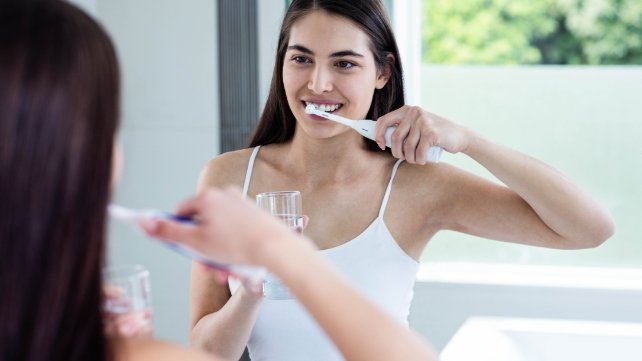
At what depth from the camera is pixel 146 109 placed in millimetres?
3354

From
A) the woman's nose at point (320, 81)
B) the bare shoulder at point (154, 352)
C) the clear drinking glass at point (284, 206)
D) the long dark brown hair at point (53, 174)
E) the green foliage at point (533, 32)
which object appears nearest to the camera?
the long dark brown hair at point (53, 174)

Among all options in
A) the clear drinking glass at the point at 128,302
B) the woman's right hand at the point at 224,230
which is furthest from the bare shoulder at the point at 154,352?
the woman's right hand at the point at 224,230

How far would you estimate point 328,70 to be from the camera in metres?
1.91

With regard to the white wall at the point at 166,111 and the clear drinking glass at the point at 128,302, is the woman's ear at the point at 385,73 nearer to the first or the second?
the clear drinking glass at the point at 128,302

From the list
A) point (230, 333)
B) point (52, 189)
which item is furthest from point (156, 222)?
point (230, 333)

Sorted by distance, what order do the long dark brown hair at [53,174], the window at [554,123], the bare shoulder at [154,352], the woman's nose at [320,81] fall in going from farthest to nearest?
the window at [554,123] < the woman's nose at [320,81] < the bare shoulder at [154,352] < the long dark brown hair at [53,174]

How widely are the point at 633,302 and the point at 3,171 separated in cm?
254

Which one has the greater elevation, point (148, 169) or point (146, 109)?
point (146, 109)

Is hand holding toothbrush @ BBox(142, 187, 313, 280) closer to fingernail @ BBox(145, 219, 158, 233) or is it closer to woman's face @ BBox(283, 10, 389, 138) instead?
fingernail @ BBox(145, 219, 158, 233)

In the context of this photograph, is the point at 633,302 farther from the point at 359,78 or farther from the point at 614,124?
the point at 359,78

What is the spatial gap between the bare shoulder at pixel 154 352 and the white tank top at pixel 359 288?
89cm

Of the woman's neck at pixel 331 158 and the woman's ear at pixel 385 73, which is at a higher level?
the woman's ear at pixel 385 73

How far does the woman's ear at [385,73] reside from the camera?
202 cm

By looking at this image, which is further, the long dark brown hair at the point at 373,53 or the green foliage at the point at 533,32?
the green foliage at the point at 533,32
